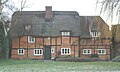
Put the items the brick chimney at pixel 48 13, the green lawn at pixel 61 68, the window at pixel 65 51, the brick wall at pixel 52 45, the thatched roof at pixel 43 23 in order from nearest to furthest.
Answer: the green lawn at pixel 61 68 < the brick wall at pixel 52 45 < the window at pixel 65 51 < the thatched roof at pixel 43 23 < the brick chimney at pixel 48 13

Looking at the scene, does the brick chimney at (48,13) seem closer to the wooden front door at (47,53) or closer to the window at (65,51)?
the wooden front door at (47,53)

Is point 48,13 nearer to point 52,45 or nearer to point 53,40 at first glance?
point 53,40

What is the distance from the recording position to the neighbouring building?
2378 inches

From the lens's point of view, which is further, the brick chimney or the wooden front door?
the brick chimney

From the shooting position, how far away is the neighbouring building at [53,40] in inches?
2378

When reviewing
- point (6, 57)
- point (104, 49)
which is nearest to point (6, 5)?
point (6, 57)

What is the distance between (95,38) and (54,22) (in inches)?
316

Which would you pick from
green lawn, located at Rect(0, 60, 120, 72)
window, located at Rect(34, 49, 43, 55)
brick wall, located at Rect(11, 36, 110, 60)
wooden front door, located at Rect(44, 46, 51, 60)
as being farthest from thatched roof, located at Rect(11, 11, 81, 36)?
green lawn, located at Rect(0, 60, 120, 72)

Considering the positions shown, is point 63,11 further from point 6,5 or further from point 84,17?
point 6,5

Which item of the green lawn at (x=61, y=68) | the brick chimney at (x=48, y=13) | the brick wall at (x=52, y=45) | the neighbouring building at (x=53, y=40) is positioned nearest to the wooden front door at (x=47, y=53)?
the neighbouring building at (x=53, y=40)

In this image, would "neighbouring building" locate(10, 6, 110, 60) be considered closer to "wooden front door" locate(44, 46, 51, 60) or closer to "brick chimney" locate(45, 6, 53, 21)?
"wooden front door" locate(44, 46, 51, 60)

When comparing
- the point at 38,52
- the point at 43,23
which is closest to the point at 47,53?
the point at 38,52

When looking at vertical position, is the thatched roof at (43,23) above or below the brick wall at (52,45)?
above

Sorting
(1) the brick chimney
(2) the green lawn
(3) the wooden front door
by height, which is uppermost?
(1) the brick chimney
